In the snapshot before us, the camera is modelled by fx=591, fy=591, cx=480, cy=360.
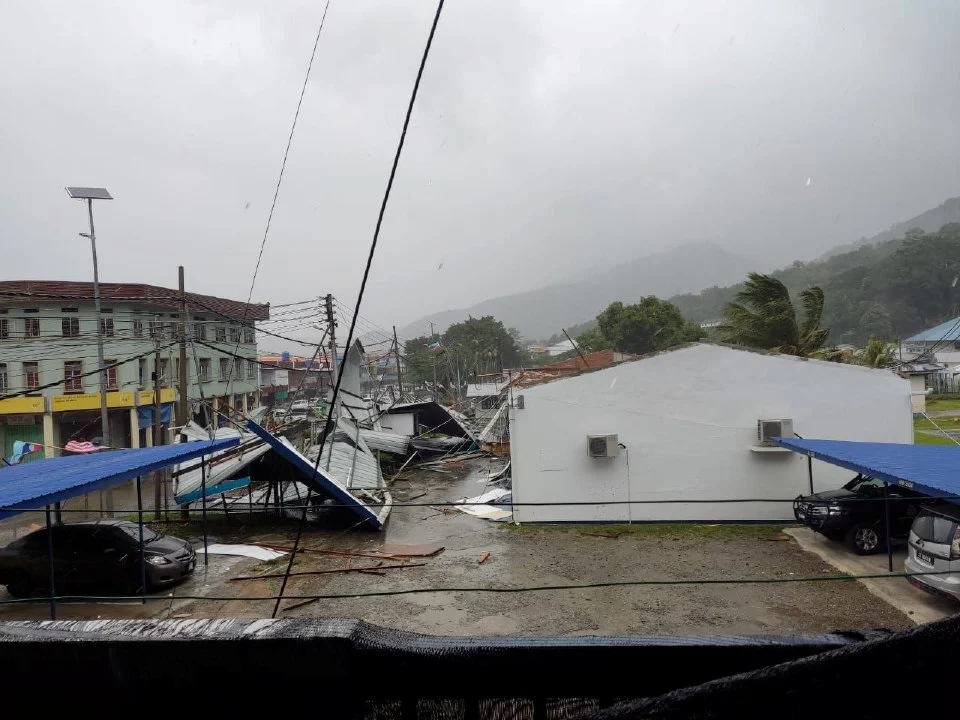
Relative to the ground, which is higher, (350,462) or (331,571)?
(350,462)

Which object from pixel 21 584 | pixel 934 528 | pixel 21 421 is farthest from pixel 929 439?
pixel 21 421

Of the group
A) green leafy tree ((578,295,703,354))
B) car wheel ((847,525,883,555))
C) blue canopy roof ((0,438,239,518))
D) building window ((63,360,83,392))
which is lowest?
car wheel ((847,525,883,555))

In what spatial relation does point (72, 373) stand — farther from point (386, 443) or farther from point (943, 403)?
point (943, 403)

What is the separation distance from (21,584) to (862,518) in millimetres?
11919

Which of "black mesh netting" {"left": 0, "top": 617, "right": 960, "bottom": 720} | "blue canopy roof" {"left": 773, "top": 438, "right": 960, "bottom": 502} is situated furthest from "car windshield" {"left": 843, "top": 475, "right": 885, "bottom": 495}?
"black mesh netting" {"left": 0, "top": 617, "right": 960, "bottom": 720}

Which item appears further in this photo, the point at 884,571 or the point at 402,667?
the point at 884,571

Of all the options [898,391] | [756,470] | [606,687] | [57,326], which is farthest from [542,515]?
[57,326]

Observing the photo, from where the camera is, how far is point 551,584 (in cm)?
818

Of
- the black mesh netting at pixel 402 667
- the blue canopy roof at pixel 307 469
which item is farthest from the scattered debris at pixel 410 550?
the black mesh netting at pixel 402 667

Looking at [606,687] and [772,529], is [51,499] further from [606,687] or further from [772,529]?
[772,529]

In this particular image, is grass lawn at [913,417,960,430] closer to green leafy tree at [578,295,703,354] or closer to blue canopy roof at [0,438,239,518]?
green leafy tree at [578,295,703,354]

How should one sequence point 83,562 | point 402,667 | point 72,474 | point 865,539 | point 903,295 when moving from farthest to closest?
point 903,295, point 865,539, point 83,562, point 72,474, point 402,667

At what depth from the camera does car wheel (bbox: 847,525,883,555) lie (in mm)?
8555

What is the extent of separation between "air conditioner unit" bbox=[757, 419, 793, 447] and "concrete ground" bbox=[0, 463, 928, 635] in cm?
157
